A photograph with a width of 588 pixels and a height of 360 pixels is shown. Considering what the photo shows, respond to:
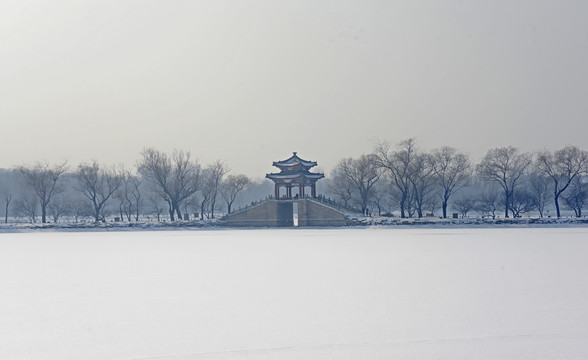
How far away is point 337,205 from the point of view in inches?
2525

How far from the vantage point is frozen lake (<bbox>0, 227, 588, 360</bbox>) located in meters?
9.77

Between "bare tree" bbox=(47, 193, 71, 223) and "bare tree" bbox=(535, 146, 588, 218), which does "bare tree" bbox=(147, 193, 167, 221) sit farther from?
"bare tree" bbox=(535, 146, 588, 218)

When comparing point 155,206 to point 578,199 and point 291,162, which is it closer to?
point 291,162

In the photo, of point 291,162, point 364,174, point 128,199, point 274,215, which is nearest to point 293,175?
point 291,162

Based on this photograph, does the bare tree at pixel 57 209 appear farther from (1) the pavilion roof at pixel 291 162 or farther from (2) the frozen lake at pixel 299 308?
(2) the frozen lake at pixel 299 308

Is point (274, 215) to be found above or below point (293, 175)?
below

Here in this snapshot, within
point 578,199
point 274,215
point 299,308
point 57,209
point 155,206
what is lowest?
point 299,308

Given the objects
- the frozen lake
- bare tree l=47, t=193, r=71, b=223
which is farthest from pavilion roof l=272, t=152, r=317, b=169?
the frozen lake

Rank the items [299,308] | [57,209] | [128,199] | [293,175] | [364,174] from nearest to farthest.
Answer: [299,308]
[293,175]
[364,174]
[57,209]
[128,199]

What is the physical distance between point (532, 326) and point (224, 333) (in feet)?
17.5

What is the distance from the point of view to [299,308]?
527 inches

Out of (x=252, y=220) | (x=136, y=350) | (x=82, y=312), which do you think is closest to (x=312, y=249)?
(x=82, y=312)

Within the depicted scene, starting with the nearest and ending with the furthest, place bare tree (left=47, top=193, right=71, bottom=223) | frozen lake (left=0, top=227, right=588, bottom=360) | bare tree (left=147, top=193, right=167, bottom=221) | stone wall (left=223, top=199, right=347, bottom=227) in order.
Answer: frozen lake (left=0, top=227, right=588, bottom=360) → stone wall (left=223, top=199, right=347, bottom=227) → bare tree (left=47, top=193, right=71, bottom=223) → bare tree (left=147, top=193, right=167, bottom=221)

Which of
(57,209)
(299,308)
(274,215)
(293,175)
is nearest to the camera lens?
(299,308)
